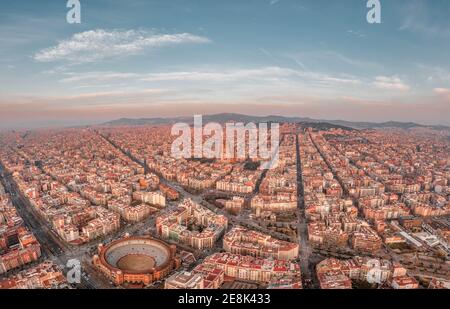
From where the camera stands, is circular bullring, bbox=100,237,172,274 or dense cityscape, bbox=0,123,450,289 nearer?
dense cityscape, bbox=0,123,450,289

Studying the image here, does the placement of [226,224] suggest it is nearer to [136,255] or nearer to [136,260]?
[136,255]

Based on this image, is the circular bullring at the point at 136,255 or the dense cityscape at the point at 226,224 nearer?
the dense cityscape at the point at 226,224

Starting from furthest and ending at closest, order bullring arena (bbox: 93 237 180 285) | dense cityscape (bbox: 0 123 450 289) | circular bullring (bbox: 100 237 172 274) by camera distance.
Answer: circular bullring (bbox: 100 237 172 274) → dense cityscape (bbox: 0 123 450 289) → bullring arena (bbox: 93 237 180 285)

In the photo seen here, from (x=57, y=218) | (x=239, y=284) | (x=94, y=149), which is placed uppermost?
(x=94, y=149)

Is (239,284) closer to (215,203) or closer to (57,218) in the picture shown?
(215,203)

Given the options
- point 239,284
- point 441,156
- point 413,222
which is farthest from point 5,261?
point 441,156

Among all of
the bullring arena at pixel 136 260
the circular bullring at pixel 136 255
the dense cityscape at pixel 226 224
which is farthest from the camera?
the circular bullring at pixel 136 255
